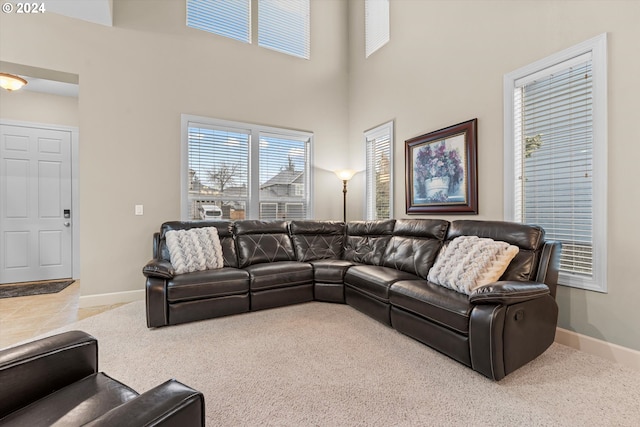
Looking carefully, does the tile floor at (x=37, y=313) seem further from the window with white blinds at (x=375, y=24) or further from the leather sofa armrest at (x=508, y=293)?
the window with white blinds at (x=375, y=24)

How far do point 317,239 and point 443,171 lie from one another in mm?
1864

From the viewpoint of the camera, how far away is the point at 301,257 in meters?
3.95

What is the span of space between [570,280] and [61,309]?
16.9 feet

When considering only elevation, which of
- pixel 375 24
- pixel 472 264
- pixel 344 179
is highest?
pixel 375 24

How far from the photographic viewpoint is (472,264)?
2.31 m

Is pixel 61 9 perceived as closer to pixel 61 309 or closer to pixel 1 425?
pixel 61 309

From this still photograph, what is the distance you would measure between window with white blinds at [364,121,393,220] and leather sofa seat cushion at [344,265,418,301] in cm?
134

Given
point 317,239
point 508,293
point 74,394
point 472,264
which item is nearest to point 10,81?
point 317,239

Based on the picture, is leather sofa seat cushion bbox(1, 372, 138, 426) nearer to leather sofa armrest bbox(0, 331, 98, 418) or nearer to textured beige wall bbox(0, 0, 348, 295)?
leather sofa armrest bbox(0, 331, 98, 418)

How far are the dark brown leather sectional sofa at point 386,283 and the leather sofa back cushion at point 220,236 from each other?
1 cm

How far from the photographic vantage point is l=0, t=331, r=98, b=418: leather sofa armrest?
0.97 meters

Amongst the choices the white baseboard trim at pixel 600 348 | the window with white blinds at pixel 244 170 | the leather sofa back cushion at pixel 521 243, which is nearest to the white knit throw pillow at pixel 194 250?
the window with white blinds at pixel 244 170

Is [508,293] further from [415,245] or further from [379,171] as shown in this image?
[379,171]

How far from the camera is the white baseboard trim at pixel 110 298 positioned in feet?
11.3
